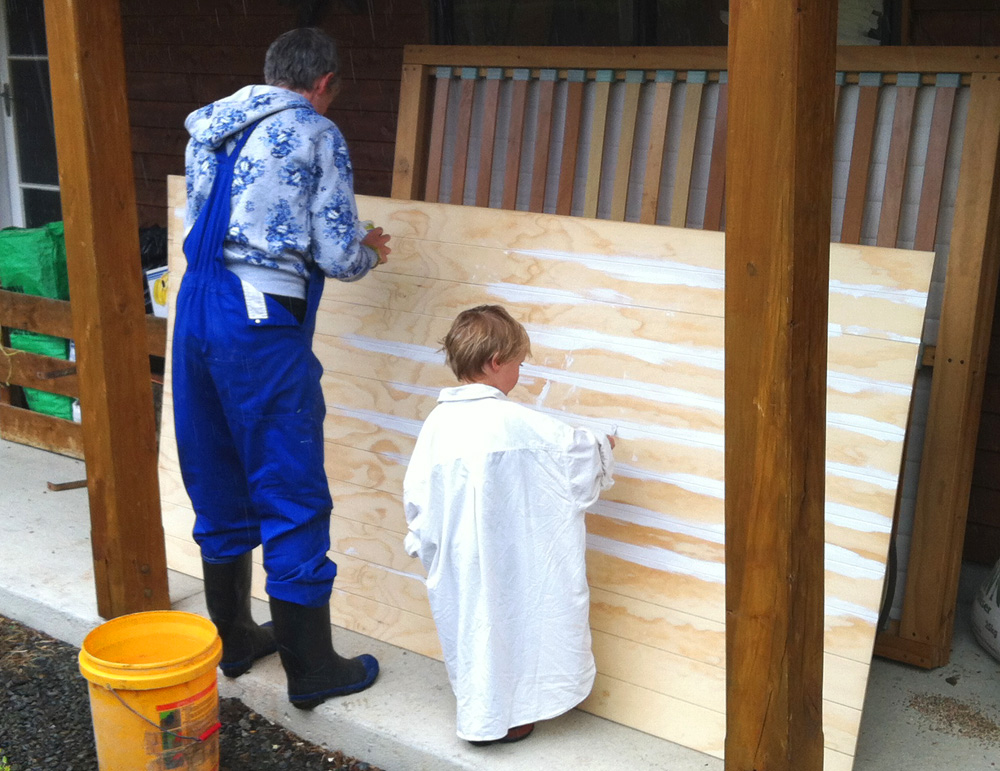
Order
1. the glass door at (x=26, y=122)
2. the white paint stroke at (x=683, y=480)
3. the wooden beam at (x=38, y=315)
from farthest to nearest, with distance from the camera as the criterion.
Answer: the glass door at (x=26, y=122) < the wooden beam at (x=38, y=315) < the white paint stroke at (x=683, y=480)

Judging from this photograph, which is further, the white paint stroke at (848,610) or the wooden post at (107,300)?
the wooden post at (107,300)

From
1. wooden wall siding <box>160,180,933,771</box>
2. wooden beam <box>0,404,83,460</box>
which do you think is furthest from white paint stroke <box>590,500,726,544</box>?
wooden beam <box>0,404,83,460</box>

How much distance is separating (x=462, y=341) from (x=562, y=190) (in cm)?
142

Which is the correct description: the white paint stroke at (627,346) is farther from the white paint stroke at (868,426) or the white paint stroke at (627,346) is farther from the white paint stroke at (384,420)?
the white paint stroke at (384,420)

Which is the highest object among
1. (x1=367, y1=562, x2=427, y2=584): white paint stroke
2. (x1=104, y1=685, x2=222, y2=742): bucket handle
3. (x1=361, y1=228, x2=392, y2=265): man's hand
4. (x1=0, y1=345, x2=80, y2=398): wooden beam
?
(x1=361, y1=228, x2=392, y2=265): man's hand

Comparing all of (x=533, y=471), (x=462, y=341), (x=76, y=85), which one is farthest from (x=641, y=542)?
(x=76, y=85)

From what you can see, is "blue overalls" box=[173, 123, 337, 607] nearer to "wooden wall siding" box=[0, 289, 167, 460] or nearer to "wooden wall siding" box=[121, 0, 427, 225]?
"wooden wall siding" box=[121, 0, 427, 225]

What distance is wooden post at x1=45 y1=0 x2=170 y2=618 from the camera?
10.2 ft

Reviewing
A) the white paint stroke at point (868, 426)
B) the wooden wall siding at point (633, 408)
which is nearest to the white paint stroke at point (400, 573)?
the wooden wall siding at point (633, 408)

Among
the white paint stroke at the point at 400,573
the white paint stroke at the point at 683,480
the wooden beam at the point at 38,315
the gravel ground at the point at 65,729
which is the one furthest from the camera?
the wooden beam at the point at 38,315

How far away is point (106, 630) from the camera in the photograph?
2.80 metres

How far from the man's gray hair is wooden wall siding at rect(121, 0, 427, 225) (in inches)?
78.3

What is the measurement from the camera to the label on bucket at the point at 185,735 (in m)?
2.66

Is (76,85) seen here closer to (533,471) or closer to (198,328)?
(198,328)
